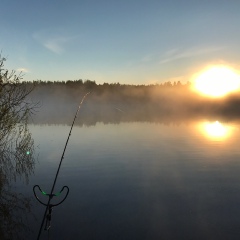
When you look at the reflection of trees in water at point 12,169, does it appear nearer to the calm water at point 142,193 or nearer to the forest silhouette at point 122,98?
the calm water at point 142,193

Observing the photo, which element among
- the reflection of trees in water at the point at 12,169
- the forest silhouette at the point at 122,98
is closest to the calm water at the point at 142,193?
the reflection of trees in water at the point at 12,169

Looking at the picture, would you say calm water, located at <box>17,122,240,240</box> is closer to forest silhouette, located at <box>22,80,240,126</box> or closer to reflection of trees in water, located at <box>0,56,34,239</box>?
reflection of trees in water, located at <box>0,56,34,239</box>

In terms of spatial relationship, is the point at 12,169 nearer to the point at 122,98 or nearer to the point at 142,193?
the point at 142,193

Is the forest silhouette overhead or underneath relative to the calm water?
overhead

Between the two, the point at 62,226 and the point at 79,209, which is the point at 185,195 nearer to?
the point at 79,209

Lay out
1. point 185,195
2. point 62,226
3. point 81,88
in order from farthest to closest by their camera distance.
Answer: point 81,88 → point 185,195 → point 62,226

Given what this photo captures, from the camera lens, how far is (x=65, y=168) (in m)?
22.3

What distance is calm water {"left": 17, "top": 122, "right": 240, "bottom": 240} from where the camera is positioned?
1198 cm

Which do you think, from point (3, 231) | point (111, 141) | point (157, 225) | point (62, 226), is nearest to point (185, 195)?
point (157, 225)

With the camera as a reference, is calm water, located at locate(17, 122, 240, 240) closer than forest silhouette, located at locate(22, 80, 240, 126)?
Yes

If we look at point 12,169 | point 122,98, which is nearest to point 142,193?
point 12,169

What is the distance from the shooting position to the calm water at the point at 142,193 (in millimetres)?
11984

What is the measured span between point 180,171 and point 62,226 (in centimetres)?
1222

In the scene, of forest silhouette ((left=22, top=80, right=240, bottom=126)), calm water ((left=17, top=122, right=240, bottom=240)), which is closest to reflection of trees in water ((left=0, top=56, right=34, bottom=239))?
calm water ((left=17, top=122, right=240, bottom=240))
